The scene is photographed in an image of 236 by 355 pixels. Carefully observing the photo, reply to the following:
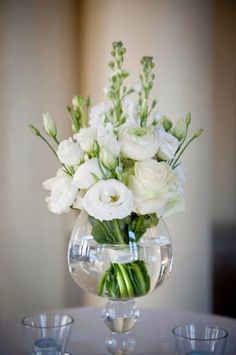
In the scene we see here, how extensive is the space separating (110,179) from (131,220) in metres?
0.11

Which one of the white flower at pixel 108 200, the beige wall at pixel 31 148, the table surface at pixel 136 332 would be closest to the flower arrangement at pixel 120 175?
the white flower at pixel 108 200

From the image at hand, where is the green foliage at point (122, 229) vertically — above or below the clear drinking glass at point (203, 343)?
above

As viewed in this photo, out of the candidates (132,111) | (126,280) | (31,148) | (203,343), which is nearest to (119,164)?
(132,111)

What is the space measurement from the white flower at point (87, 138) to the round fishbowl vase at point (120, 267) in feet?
0.51

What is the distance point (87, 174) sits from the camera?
36.5 inches

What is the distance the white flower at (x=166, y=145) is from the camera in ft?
3.10

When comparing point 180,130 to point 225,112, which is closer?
point 180,130

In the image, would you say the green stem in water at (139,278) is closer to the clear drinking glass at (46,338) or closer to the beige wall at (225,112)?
the clear drinking glass at (46,338)

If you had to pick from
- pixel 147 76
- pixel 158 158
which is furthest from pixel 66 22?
pixel 158 158

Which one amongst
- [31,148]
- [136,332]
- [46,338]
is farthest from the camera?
[31,148]

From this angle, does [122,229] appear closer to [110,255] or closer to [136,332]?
[110,255]

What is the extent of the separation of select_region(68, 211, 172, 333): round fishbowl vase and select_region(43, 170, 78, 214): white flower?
0.07m

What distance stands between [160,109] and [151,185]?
114 centimetres

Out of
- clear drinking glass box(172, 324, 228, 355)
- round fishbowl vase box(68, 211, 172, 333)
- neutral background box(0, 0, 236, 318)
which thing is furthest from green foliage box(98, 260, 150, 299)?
neutral background box(0, 0, 236, 318)
